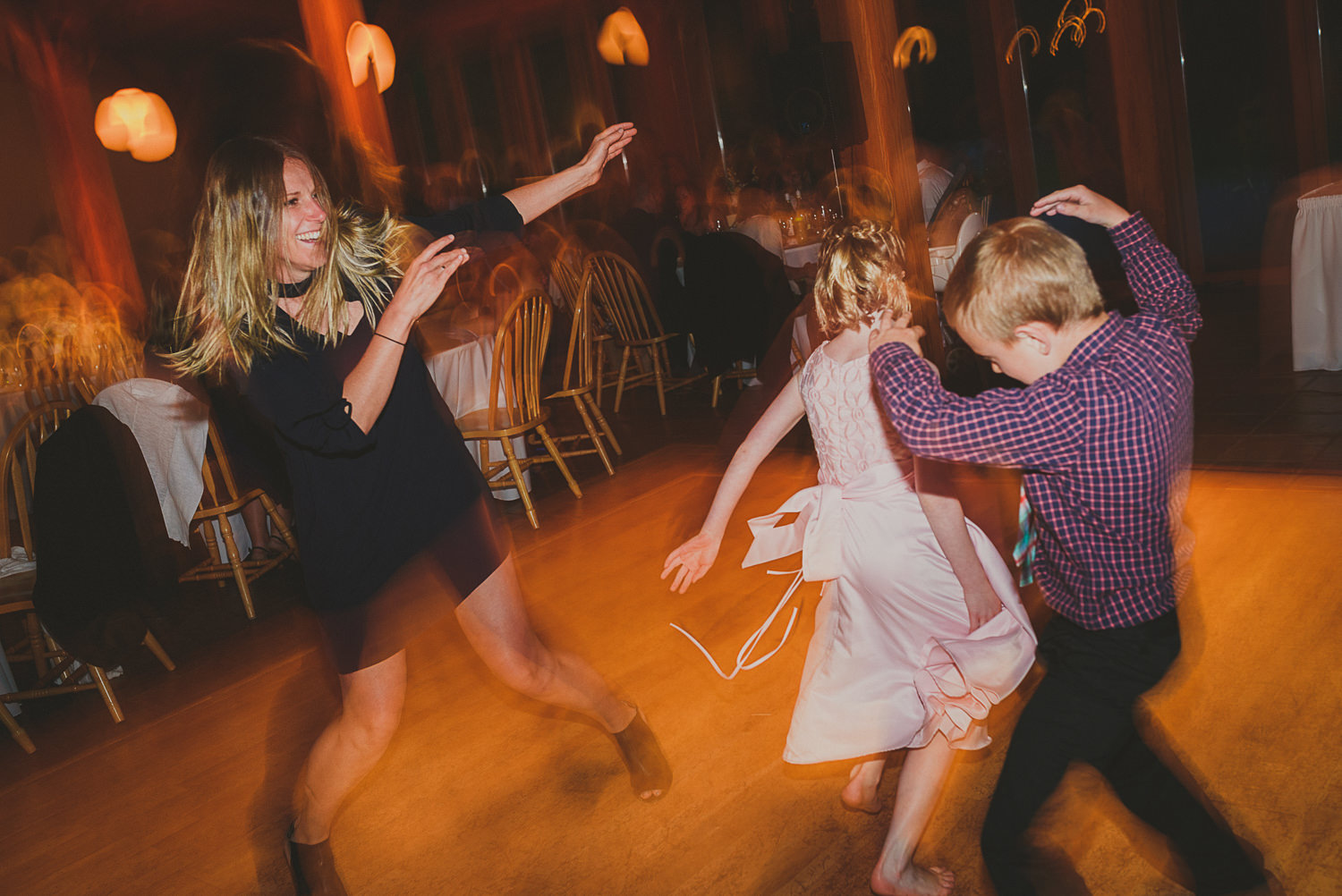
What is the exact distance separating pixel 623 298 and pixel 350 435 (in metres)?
4.47

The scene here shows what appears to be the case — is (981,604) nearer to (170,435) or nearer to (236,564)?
(236,564)

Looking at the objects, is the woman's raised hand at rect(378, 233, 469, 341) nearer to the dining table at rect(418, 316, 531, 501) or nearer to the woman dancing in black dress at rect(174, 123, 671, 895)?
the woman dancing in black dress at rect(174, 123, 671, 895)

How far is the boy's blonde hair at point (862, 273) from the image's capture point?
5.19 ft

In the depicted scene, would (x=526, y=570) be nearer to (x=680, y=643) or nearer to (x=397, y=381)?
(x=680, y=643)

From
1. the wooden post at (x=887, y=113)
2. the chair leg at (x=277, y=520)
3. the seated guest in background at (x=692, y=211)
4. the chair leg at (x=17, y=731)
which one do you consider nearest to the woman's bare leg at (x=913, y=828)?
the wooden post at (x=887, y=113)

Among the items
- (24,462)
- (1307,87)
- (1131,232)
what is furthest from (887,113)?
(1307,87)

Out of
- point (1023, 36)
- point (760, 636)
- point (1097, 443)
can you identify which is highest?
point (1023, 36)

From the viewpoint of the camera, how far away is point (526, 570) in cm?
360

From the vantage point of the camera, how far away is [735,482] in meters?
1.73

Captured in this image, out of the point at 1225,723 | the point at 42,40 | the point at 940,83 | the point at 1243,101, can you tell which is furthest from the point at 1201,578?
the point at 42,40

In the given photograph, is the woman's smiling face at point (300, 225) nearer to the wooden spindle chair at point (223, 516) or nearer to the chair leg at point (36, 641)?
the wooden spindle chair at point (223, 516)

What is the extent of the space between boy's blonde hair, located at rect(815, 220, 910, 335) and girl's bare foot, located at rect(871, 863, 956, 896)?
0.94 m

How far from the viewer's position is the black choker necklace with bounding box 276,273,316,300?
5.17 feet

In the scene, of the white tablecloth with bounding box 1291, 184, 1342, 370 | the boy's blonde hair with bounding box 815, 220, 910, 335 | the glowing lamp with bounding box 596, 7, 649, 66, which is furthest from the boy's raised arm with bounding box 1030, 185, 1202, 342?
the glowing lamp with bounding box 596, 7, 649, 66
